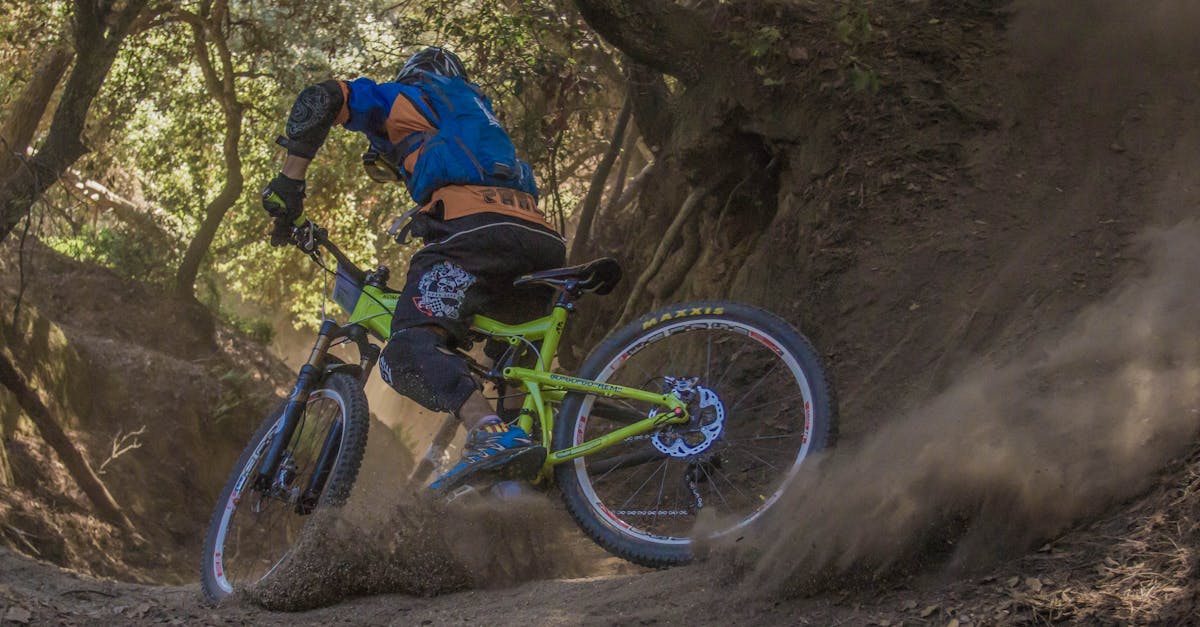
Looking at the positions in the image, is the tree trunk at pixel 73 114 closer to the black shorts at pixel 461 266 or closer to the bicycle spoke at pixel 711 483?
the black shorts at pixel 461 266

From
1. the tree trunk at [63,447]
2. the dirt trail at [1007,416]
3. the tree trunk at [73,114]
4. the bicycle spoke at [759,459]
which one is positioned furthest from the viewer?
the tree trunk at [63,447]

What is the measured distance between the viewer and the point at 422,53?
4.78m

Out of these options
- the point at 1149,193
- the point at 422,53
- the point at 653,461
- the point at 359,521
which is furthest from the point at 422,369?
the point at 1149,193

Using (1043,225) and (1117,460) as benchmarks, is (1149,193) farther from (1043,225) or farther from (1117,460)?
(1117,460)

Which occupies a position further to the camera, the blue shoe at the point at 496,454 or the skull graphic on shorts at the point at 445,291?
the skull graphic on shorts at the point at 445,291

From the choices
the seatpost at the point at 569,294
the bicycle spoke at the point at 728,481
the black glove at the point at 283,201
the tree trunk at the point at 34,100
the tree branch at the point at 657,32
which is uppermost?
the tree trunk at the point at 34,100

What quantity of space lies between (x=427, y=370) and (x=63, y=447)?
4525 millimetres

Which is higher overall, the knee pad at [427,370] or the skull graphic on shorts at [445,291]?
Answer: the skull graphic on shorts at [445,291]

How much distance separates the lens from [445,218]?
4391 mm

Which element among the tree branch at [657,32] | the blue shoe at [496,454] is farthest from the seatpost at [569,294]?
the tree branch at [657,32]

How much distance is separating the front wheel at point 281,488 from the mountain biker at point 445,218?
30 centimetres

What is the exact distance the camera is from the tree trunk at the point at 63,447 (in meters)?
7.34

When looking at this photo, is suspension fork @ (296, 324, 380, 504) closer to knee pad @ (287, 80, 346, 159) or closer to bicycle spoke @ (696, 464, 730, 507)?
knee pad @ (287, 80, 346, 159)

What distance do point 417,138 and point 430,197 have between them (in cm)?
26
